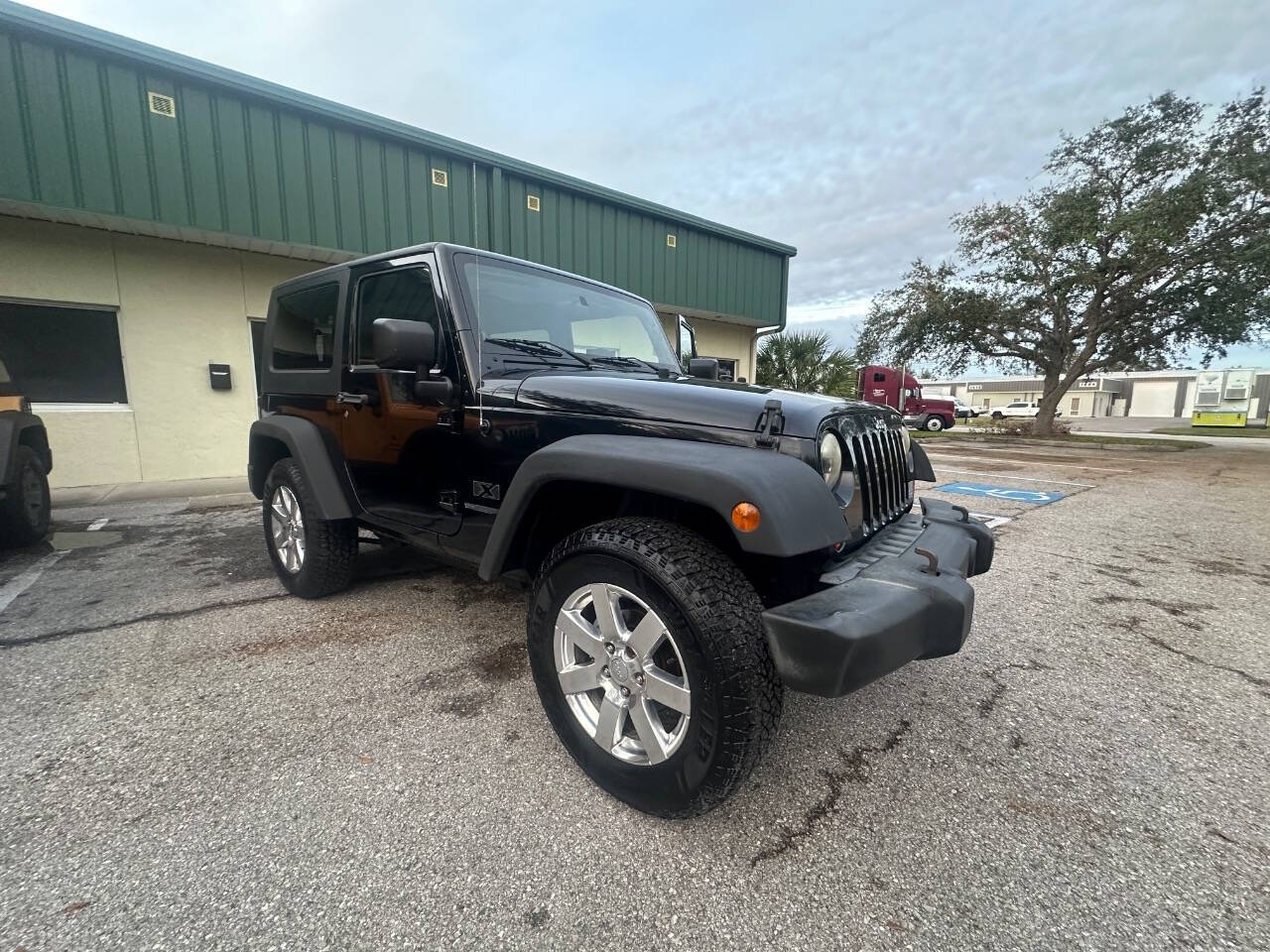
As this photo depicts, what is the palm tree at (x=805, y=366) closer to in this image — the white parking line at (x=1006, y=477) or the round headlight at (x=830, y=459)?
the white parking line at (x=1006, y=477)

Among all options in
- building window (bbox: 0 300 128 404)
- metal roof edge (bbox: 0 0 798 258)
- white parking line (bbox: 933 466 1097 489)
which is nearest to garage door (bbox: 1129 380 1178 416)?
white parking line (bbox: 933 466 1097 489)

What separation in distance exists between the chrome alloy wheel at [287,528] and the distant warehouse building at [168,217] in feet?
14.2

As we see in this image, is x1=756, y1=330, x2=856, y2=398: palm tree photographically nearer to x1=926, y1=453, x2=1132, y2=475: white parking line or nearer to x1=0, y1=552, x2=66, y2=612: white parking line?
x1=926, y1=453, x2=1132, y2=475: white parking line

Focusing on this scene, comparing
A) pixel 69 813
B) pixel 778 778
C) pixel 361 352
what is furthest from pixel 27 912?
pixel 361 352

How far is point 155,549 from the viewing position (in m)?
4.41

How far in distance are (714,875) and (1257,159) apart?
24256mm

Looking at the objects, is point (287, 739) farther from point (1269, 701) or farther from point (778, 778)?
point (1269, 701)

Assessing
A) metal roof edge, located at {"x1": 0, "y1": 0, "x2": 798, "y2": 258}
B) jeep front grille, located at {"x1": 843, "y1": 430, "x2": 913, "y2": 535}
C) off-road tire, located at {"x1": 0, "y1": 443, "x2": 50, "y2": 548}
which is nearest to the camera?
jeep front grille, located at {"x1": 843, "y1": 430, "x2": 913, "y2": 535}

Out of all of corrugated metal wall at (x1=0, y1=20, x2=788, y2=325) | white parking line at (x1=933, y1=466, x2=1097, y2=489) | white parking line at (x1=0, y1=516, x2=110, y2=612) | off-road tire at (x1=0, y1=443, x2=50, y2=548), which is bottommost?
white parking line at (x1=0, y1=516, x2=110, y2=612)

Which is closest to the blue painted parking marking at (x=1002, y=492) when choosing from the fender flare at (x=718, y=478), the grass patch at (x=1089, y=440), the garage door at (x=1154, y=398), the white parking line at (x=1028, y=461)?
the white parking line at (x=1028, y=461)

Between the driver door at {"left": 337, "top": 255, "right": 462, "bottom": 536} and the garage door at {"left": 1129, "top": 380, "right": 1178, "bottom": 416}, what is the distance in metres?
77.2

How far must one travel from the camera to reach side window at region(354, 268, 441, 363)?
98.8 inches

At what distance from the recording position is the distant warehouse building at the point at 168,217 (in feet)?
18.9

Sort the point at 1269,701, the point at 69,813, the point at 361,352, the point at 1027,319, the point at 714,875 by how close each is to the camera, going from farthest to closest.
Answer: the point at 1027,319, the point at 361,352, the point at 1269,701, the point at 69,813, the point at 714,875
